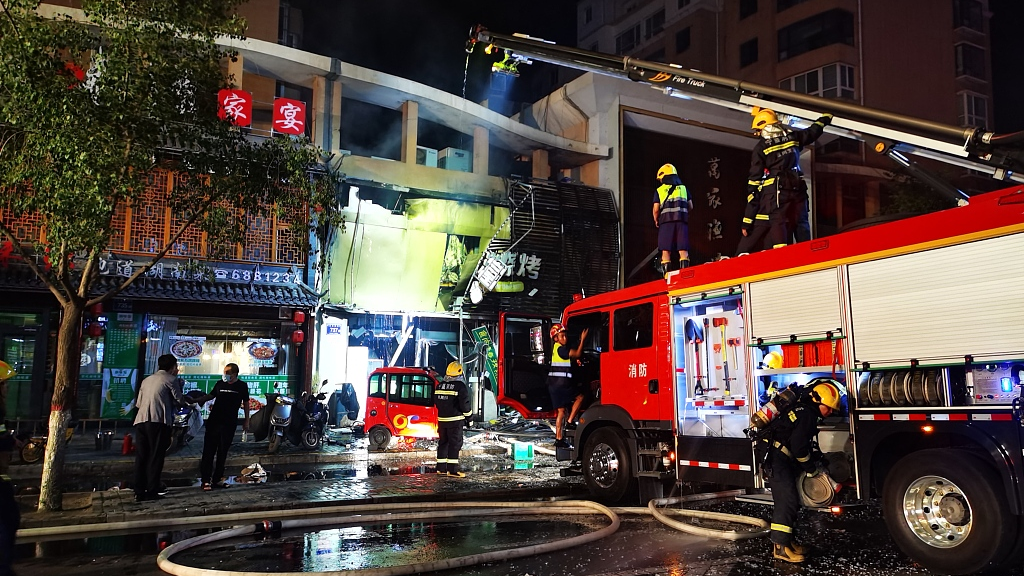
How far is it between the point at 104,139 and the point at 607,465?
279 inches

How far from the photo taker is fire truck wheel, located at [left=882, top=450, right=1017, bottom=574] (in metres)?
5.12

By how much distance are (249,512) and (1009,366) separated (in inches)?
304

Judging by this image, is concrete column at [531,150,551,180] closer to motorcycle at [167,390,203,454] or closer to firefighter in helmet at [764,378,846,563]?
motorcycle at [167,390,203,454]

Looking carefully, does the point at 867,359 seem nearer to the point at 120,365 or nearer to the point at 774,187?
the point at 774,187

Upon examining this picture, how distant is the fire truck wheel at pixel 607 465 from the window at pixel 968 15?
3888 cm

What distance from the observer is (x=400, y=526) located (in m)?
7.97

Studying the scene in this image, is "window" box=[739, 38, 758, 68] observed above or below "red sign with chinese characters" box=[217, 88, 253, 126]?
above

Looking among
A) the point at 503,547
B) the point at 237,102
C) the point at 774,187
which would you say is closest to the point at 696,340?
the point at 774,187

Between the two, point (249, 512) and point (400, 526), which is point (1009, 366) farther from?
point (249, 512)

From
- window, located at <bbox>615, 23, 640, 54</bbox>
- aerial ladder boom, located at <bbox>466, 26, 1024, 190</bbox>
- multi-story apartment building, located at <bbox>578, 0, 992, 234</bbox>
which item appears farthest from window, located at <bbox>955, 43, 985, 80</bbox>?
aerial ladder boom, located at <bbox>466, 26, 1024, 190</bbox>

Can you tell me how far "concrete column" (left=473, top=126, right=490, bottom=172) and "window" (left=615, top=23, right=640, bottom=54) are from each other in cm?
2819

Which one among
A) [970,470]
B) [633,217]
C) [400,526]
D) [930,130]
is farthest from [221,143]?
[633,217]

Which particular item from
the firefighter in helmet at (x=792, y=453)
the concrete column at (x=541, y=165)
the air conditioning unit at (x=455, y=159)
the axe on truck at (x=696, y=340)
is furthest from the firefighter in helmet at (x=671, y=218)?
the air conditioning unit at (x=455, y=159)

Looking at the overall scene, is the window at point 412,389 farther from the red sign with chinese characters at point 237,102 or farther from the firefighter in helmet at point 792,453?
the firefighter in helmet at point 792,453
